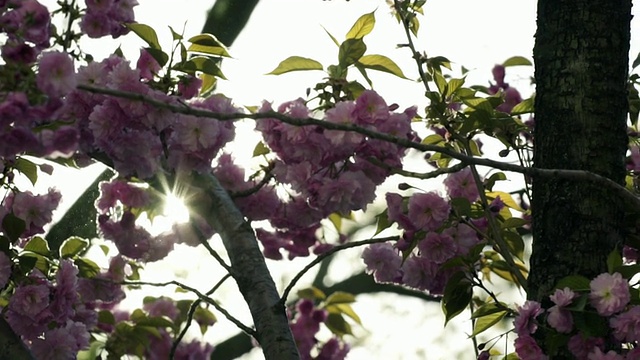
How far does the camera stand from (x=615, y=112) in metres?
2.24

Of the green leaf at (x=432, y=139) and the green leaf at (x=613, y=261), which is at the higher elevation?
the green leaf at (x=432, y=139)

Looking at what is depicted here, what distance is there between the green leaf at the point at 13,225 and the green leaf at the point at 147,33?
1.62 ft

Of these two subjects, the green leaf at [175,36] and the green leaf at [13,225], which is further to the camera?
the green leaf at [13,225]

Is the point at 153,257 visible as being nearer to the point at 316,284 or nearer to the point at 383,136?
the point at 383,136

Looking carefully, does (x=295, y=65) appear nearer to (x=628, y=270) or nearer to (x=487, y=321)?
(x=487, y=321)

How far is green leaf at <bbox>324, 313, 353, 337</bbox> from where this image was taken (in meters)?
3.60

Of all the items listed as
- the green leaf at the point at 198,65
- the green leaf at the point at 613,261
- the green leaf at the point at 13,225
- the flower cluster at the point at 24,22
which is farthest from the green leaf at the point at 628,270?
the green leaf at the point at 13,225

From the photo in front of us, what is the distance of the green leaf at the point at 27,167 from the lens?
2578 mm

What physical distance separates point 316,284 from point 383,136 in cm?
415

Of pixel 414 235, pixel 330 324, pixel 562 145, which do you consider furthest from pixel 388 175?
pixel 330 324

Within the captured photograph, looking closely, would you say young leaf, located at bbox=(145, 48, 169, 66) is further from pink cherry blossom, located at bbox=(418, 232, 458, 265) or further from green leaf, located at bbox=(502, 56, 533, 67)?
green leaf, located at bbox=(502, 56, 533, 67)

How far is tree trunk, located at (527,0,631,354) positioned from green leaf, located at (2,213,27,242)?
1085mm

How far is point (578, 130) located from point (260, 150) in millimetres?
689

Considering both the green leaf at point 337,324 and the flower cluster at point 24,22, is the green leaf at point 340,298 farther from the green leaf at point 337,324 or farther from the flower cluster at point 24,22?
the flower cluster at point 24,22
